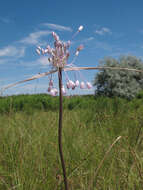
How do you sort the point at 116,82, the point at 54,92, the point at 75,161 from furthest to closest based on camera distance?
the point at 116,82 → the point at 75,161 → the point at 54,92

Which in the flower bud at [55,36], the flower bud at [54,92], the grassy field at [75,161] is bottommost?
the grassy field at [75,161]

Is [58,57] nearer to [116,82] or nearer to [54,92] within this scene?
[54,92]

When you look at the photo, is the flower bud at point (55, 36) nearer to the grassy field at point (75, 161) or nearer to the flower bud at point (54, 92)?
the flower bud at point (54, 92)

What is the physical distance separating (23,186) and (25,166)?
0.32 meters

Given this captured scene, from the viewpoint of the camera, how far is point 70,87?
45.9 inches

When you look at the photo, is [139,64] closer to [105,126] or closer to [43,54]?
[105,126]

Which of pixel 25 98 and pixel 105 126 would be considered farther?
pixel 25 98

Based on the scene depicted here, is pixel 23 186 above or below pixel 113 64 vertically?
below

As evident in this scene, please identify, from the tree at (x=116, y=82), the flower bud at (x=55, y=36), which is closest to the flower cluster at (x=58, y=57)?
the flower bud at (x=55, y=36)

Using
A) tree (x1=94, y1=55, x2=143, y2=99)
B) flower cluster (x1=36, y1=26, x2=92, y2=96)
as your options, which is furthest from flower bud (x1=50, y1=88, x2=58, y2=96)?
tree (x1=94, y1=55, x2=143, y2=99)

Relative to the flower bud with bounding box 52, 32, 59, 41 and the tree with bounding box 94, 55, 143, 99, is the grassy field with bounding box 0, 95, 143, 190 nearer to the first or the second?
the flower bud with bounding box 52, 32, 59, 41

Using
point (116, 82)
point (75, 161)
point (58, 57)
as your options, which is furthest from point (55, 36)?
point (116, 82)

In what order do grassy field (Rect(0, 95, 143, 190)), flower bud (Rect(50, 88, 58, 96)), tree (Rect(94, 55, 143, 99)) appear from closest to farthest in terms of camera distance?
1. flower bud (Rect(50, 88, 58, 96))
2. grassy field (Rect(0, 95, 143, 190))
3. tree (Rect(94, 55, 143, 99))

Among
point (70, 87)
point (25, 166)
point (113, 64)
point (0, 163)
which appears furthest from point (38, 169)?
point (113, 64)
